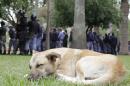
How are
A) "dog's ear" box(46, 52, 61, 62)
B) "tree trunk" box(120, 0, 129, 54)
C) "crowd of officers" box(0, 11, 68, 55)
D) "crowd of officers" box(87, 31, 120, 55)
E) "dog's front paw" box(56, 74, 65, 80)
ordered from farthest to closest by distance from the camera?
"tree trunk" box(120, 0, 129, 54)
"crowd of officers" box(87, 31, 120, 55)
"crowd of officers" box(0, 11, 68, 55)
"dog's ear" box(46, 52, 61, 62)
"dog's front paw" box(56, 74, 65, 80)

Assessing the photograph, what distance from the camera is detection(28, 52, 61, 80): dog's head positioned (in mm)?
6727

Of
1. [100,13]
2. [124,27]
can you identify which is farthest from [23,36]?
[124,27]

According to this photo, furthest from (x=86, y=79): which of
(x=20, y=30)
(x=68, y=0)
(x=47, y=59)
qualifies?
(x=68, y=0)

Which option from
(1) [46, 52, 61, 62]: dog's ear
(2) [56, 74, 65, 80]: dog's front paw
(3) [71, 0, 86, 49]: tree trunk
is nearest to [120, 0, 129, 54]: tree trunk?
(3) [71, 0, 86, 49]: tree trunk

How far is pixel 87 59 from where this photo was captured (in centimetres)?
707

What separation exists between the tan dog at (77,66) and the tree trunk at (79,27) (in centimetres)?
1810

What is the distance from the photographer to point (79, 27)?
26094 millimetres

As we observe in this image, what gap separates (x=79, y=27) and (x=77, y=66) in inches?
752

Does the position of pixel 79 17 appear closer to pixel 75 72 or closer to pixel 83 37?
pixel 83 37

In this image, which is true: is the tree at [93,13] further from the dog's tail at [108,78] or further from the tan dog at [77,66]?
the dog's tail at [108,78]

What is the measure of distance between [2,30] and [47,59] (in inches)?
767

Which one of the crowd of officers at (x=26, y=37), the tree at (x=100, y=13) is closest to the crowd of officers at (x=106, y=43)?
the tree at (x=100, y=13)

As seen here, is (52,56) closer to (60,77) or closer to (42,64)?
(42,64)

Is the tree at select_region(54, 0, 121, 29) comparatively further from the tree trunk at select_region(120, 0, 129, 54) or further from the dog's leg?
the dog's leg
